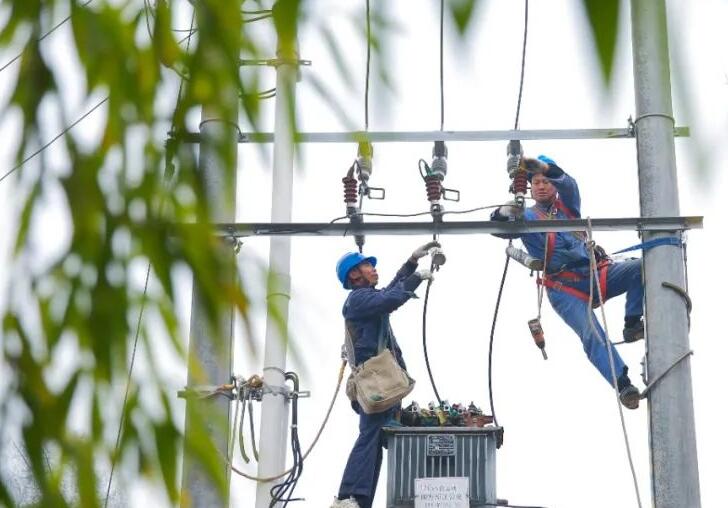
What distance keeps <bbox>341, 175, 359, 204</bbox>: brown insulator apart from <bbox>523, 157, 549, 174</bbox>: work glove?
40.7 inches

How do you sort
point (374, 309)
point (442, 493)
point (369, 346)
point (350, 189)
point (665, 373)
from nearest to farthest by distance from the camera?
point (665, 373)
point (442, 493)
point (350, 189)
point (374, 309)
point (369, 346)

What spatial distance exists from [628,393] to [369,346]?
1650mm

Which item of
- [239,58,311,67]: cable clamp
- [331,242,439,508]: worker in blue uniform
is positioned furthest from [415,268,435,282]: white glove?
[239,58,311,67]: cable clamp

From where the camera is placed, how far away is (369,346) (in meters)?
9.12

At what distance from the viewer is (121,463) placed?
8.25ft

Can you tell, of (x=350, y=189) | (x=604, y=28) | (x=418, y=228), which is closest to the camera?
(x=604, y=28)

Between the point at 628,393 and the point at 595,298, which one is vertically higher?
the point at 595,298

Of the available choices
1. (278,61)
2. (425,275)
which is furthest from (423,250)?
(278,61)

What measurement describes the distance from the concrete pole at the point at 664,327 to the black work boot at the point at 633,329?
1.74 meters

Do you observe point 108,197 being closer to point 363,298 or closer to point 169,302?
point 169,302

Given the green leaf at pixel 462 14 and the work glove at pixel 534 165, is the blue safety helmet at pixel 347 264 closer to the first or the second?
the work glove at pixel 534 165

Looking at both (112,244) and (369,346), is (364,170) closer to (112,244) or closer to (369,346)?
(369,346)

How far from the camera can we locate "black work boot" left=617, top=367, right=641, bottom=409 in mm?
8109

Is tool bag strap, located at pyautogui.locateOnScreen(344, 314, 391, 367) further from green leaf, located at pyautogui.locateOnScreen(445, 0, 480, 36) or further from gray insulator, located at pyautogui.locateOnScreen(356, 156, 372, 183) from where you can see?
green leaf, located at pyautogui.locateOnScreen(445, 0, 480, 36)
